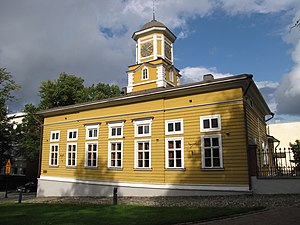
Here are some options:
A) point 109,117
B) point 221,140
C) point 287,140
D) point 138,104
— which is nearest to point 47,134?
point 109,117

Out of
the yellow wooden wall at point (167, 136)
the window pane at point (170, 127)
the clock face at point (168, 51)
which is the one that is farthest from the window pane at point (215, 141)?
the clock face at point (168, 51)

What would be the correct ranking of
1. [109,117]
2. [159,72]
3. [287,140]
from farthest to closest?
[287,140] → [159,72] → [109,117]

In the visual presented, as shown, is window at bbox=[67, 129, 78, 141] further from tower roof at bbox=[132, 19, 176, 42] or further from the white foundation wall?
tower roof at bbox=[132, 19, 176, 42]

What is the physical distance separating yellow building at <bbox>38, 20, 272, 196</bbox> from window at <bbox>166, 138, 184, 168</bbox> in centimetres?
6

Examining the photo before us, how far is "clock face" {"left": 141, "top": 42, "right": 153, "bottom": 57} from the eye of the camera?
26827mm

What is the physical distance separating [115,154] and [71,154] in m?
4.57

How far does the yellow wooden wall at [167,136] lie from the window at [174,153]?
0.30 metres

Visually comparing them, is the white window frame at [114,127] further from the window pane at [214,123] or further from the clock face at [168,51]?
the clock face at [168,51]

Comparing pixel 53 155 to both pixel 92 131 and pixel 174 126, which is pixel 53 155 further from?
pixel 174 126

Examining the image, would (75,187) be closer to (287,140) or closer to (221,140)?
(221,140)

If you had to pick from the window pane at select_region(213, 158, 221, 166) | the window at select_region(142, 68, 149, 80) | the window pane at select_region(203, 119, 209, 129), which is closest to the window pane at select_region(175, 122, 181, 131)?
the window pane at select_region(203, 119, 209, 129)

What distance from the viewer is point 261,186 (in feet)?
45.6

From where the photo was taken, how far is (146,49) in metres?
27.0

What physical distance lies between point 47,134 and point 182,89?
13659 millimetres
